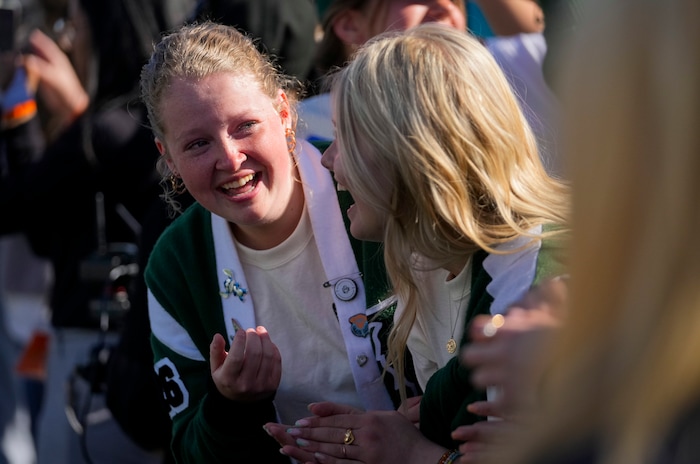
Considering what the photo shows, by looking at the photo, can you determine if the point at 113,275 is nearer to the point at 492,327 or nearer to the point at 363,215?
the point at 363,215

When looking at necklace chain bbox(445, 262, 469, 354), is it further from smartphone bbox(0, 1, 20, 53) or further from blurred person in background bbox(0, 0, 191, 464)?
smartphone bbox(0, 1, 20, 53)

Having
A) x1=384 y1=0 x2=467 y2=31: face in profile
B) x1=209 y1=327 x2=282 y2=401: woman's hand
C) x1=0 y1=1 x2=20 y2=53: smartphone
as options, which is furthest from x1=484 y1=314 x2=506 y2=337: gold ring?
x1=0 y1=1 x2=20 y2=53: smartphone

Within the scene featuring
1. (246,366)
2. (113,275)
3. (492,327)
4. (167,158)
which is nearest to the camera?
(492,327)

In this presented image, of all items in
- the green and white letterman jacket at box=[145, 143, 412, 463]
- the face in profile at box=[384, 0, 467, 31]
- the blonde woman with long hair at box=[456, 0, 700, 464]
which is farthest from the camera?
the face in profile at box=[384, 0, 467, 31]

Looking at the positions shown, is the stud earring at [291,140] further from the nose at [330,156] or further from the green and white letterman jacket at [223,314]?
the nose at [330,156]

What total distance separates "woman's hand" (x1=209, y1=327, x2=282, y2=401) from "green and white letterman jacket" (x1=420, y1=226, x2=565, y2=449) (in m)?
0.37

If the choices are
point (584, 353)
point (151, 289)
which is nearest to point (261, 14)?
point (151, 289)

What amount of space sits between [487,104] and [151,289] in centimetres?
99

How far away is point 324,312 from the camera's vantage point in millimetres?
2385

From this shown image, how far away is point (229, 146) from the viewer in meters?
2.35

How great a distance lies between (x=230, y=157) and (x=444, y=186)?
606 mm

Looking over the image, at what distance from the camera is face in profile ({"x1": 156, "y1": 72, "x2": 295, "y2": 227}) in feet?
7.72

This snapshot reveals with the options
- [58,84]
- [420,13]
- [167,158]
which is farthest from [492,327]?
[58,84]

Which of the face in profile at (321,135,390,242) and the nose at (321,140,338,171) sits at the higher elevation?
the nose at (321,140,338,171)
